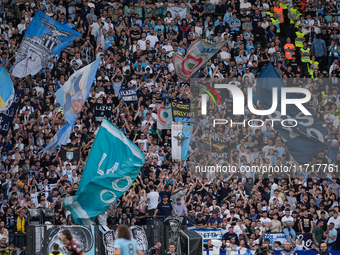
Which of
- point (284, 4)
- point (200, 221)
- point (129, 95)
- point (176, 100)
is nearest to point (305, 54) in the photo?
point (284, 4)

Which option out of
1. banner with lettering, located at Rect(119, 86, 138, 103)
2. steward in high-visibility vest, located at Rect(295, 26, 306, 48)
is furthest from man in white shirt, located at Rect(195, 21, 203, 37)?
banner with lettering, located at Rect(119, 86, 138, 103)

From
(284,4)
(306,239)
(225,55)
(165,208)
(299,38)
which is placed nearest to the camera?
(306,239)

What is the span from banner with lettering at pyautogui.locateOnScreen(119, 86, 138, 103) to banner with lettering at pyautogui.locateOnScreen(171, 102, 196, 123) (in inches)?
69.9

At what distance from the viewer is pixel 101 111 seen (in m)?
24.3

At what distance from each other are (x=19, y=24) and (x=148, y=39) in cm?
554

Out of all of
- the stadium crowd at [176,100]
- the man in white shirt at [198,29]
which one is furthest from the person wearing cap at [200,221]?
the man in white shirt at [198,29]

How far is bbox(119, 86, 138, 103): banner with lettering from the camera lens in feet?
81.9

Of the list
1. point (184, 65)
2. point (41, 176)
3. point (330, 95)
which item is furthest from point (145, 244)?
point (330, 95)

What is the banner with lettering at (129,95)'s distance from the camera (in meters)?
25.0

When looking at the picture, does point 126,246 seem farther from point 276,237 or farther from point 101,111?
point 101,111

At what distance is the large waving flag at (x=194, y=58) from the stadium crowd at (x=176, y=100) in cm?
88

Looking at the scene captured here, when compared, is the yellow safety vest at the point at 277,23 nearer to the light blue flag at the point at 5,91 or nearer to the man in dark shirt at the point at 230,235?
the light blue flag at the point at 5,91

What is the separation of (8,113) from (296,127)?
10.5 m

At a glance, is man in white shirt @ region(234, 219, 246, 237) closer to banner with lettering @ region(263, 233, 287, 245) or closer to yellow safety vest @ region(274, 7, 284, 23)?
banner with lettering @ region(263, 233, 287, 245)
